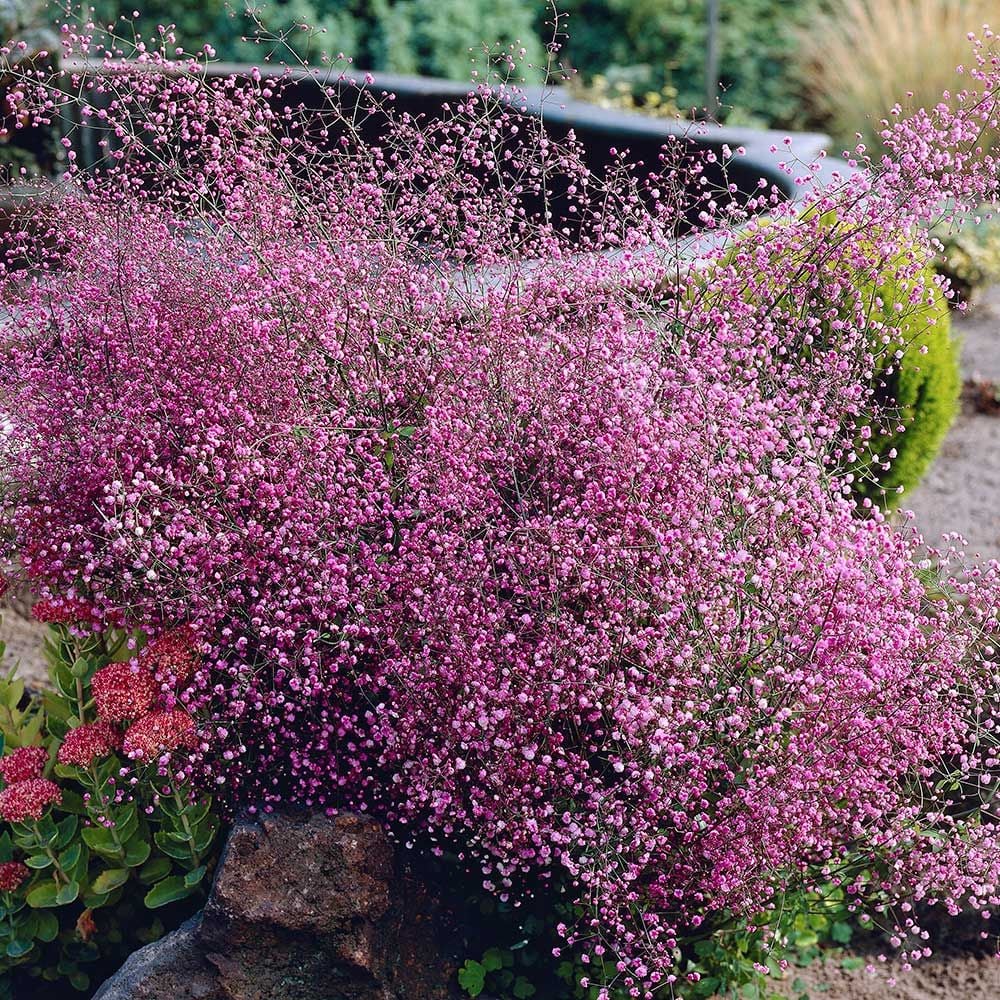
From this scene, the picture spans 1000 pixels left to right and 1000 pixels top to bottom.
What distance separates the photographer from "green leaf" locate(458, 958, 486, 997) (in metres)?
2.94

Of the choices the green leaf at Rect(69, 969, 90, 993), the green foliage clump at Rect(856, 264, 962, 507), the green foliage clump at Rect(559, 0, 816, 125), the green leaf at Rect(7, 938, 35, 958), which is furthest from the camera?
the green foliage clump at Rect(559, 0, 816, 125)

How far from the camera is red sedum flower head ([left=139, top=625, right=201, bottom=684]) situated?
9.09ft

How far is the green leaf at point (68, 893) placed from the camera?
9.64 ft

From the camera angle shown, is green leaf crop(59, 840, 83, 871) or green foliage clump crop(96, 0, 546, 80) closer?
green leaf crop(59, 840, 83, 871)

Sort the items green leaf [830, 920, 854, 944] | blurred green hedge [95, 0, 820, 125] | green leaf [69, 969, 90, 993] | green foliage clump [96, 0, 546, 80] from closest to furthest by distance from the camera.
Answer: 1. green leaf [69, 969, 90, 993]
2. green leaf [830, 920, 854, 944]
3. green foliage clump [96, 0, 546, 80]
4. blurred green hedge [95, 0, 820, 125]

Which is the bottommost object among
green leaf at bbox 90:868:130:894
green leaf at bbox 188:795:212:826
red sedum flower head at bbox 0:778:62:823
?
green leaf at bbox 90:868:130:894

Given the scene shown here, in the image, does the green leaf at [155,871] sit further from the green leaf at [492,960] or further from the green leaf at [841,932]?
the green leaf at [841,932]

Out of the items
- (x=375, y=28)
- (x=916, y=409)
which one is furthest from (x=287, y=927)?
(x=375, y=28)

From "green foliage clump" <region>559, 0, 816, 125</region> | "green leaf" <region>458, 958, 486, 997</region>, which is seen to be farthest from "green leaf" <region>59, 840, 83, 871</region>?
"green foliage clump" <region>559, 0, 816, 125</region>

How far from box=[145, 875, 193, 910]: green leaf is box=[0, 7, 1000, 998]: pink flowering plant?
0.04 ft

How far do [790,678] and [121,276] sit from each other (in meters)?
1.68

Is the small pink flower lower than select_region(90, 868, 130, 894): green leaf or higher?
higher

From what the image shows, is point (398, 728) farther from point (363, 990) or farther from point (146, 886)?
point (146, 886)

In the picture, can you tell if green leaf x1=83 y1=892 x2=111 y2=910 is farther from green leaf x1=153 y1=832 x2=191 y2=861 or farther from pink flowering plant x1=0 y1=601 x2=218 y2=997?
green leaf x1=153 y1=832 x2=191 y2=861
